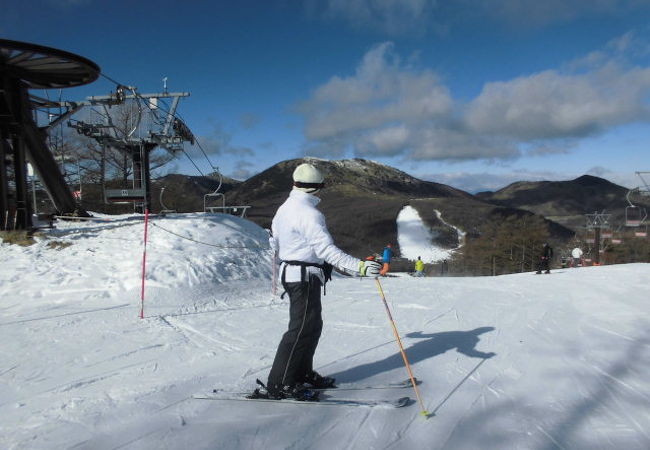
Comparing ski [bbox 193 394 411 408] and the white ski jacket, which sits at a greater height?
the white ski jacket

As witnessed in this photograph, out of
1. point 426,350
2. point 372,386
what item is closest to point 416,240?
point 426,350

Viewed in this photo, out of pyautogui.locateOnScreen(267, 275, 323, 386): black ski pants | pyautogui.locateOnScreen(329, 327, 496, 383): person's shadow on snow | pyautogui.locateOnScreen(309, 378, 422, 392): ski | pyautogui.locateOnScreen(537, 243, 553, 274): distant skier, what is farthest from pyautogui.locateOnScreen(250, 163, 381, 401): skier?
pyautogui.locateOnScreen(537, 243, 553, 274): distant skier

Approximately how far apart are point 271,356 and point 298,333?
1720 mm

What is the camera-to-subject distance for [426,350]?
17.5ft

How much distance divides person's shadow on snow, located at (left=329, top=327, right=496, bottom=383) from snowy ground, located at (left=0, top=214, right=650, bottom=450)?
0.12 ft

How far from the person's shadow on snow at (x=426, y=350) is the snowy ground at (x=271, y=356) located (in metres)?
0.04

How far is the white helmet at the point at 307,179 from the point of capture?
3742 millimetres

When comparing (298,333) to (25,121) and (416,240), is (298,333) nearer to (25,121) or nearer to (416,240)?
(25,121)

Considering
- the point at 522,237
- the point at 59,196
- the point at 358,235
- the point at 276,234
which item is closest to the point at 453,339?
the point at 276,234

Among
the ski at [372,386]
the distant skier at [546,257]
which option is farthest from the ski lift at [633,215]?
the ski at [372,386]

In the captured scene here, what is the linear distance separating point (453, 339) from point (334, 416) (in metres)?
3.02

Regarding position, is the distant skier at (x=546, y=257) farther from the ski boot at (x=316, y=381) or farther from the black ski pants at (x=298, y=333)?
the black ski pants at (x=298, y=333)

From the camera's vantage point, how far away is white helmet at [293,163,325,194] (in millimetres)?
3742

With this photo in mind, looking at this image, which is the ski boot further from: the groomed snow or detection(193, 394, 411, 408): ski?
the groomed snow
